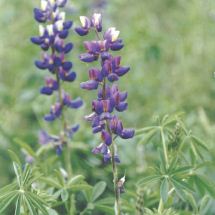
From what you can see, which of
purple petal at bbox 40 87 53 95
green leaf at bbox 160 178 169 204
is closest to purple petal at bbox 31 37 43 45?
purple petal at bbox 40 87 53 95

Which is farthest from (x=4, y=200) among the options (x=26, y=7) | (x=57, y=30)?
(x=26, y=7)

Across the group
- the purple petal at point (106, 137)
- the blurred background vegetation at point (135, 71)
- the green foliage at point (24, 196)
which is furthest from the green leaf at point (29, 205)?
the blurred background vegetation at point (135, 71)

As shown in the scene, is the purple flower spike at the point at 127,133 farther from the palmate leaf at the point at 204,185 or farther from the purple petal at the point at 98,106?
the palmate leaf at the point at 204,185

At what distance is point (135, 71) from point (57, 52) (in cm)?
198

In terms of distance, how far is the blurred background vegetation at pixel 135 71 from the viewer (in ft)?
14.6

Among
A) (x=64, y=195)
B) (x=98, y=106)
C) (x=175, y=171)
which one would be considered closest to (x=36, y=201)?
(x=64, y=195)

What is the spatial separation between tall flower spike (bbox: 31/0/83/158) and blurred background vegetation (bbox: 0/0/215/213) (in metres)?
0.79

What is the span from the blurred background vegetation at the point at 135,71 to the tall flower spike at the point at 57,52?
0.79 meters

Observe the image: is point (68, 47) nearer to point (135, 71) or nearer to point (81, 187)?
point (81, 187)

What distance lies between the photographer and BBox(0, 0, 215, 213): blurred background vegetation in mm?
4459

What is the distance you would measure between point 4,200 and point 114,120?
532mm

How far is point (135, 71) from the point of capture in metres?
5.15

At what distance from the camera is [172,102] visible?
481cm

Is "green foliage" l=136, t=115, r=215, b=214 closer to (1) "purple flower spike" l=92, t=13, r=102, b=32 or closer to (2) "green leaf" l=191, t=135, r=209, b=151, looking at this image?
(2) "green leaf" l=191, t=135, r=209, b=151
